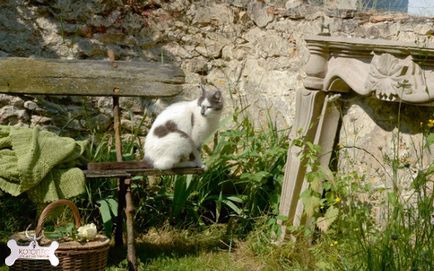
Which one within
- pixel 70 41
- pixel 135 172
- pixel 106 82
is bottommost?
pixel 135 172

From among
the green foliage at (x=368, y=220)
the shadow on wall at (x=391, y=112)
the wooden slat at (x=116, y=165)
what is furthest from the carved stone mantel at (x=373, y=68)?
the wooden slat at (x=116, y=165)

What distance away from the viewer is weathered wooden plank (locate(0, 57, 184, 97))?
17.2 ft

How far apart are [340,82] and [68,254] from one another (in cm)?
222

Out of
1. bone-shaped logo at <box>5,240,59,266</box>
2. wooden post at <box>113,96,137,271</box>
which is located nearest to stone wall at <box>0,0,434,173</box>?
wooden post at <box>113,96,137,271</box>

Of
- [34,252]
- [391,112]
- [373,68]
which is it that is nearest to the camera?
[34,252]

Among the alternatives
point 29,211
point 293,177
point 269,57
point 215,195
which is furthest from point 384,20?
point 29,211

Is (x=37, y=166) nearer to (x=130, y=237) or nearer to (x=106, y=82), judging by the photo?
(x=130, y=237)

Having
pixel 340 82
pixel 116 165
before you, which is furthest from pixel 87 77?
pixel 340 82

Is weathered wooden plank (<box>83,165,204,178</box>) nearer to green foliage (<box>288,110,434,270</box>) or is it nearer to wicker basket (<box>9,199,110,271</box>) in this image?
wicker basket (<box>9,199,110,271</box>)

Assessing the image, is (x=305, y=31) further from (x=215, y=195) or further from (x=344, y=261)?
(x=344, y=261)

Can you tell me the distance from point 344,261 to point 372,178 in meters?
1.00

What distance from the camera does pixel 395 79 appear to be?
4.41 meters

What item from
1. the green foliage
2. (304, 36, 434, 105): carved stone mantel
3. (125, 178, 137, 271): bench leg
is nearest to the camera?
the green foliage

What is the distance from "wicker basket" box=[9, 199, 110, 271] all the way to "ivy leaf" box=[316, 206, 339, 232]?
1560 mm
